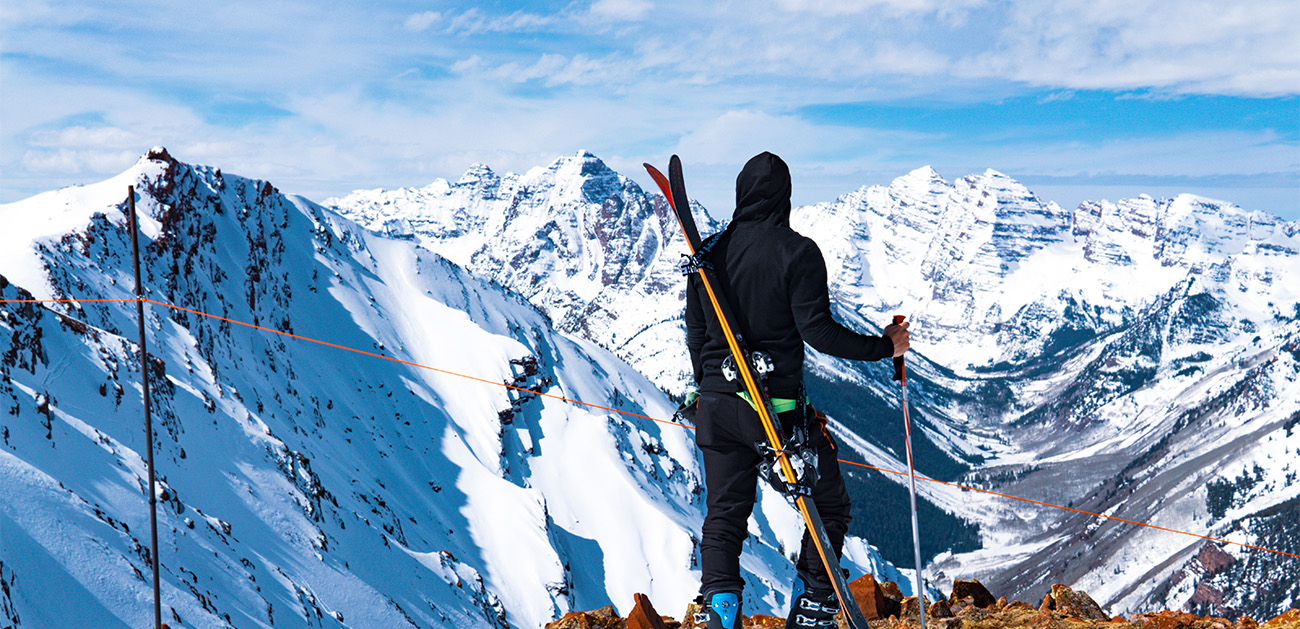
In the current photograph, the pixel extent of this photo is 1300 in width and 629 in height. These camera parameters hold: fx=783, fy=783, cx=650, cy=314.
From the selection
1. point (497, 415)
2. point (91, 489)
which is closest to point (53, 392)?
point (91, 489)

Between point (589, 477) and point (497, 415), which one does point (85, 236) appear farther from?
point (589, 477)

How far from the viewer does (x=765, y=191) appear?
26.3 feet

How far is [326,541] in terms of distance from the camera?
54.8 meters

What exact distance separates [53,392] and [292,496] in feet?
61.2

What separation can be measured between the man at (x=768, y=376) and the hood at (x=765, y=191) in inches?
0.4

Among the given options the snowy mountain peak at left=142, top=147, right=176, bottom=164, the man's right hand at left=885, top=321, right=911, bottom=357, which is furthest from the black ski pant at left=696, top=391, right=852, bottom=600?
the snowy mountain peak at left=142, top=147, right=176, bottom=164

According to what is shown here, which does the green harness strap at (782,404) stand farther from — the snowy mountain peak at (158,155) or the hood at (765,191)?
the snowy mountain peak at (158,155)

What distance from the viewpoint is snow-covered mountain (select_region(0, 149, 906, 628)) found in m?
32.0

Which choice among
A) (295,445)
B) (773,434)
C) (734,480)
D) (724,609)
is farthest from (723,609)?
(295,445)

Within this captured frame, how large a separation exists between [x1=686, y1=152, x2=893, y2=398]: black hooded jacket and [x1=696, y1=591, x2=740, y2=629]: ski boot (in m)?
2.14

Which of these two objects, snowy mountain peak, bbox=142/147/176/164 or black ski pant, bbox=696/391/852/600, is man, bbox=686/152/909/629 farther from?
snowy mountain peak, bbox=142/147/176/164

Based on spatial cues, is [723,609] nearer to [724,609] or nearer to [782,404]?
[724,609]

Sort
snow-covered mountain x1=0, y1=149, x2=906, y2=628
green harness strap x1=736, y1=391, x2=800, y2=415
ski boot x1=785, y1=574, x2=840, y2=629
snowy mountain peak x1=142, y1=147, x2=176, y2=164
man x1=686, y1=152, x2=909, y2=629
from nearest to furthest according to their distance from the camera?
man x1=686, y1=152, x2=909, y2=629, green harness strap x1=736, y1=391, x2=800, y2=415, ski boot x1=785, y1=574, x2=840, y2=629, snow-covered mountain x1=0, y1=149, x2=906, y2=628, snowy mountain peak x1=142, y1=147, x2=176, y2=164

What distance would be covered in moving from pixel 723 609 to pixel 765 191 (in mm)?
4320
